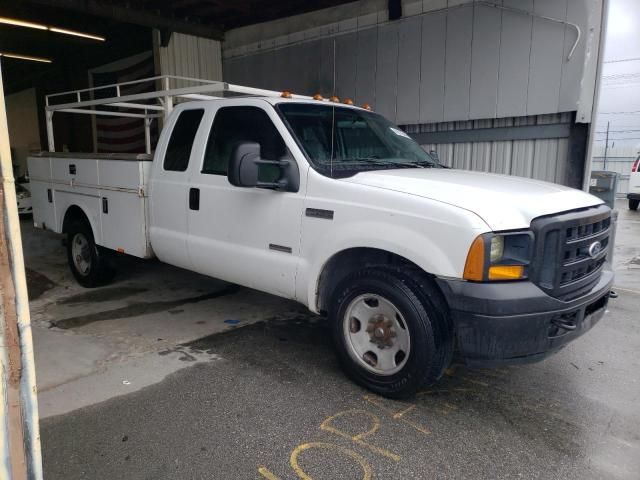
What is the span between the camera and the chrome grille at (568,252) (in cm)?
297

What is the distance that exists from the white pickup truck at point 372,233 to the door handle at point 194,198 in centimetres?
2

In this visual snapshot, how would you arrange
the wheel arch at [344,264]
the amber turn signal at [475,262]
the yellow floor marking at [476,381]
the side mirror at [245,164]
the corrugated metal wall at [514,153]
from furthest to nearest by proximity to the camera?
1. the corrugated metal wall at [514,153]
2. the yellow floor marking at [476,381]
3. the side mirror at [245,164]
4. the wheel arch at [344,264]
5. the amber turn signal at [475,262]

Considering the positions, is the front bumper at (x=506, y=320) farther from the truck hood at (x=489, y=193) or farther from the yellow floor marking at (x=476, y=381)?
the yellow floor marking at (x=476, y=381)

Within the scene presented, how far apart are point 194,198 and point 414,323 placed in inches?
95.0

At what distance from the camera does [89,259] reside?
242 inches

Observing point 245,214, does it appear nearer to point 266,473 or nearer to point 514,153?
point 266,473

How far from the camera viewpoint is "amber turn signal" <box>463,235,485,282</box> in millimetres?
2852

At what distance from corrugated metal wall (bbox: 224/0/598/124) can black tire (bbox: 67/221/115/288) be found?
5532 millimetres

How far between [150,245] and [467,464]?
145 inches

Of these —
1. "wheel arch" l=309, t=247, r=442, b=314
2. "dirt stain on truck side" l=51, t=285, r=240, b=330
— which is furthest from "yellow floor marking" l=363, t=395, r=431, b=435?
"dirt stain on truck side" l=51, t=285, r=240, b=330

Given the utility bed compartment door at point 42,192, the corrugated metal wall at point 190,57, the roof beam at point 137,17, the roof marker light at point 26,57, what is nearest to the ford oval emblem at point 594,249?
the utility bed compartment door at point 42,192

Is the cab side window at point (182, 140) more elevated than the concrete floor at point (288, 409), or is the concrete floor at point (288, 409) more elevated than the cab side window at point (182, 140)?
the cab side window at point (182, 140)

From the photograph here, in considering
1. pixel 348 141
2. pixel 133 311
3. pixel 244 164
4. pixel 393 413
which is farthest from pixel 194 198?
pixel 393 413

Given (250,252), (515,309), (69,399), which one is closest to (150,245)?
(250,252)
